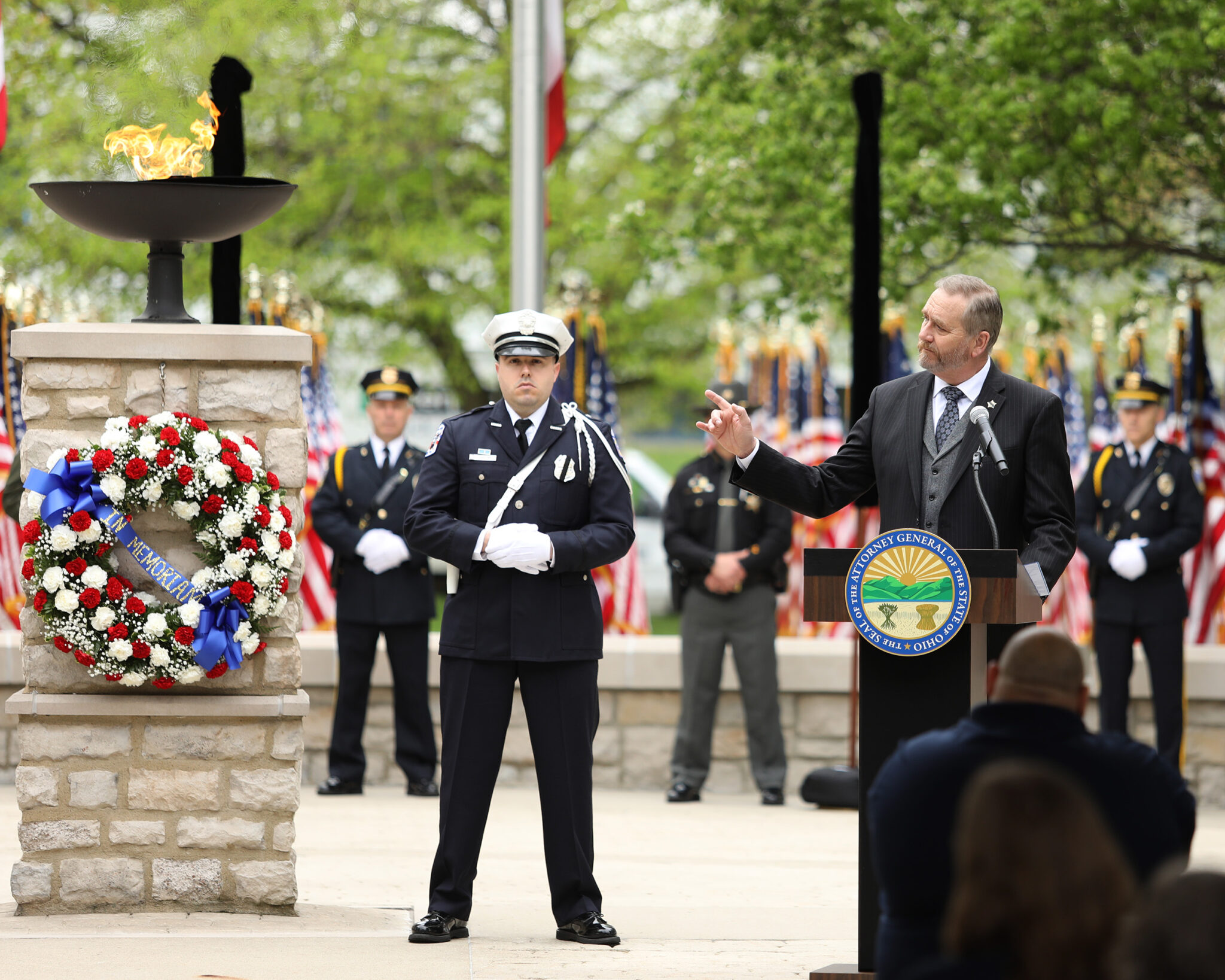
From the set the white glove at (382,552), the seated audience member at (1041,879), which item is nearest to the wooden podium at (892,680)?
the seated audience member at (1041,879)

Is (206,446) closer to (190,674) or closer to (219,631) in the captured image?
(219,631)

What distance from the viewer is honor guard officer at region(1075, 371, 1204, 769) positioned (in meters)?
8.98

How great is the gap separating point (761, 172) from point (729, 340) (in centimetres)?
126

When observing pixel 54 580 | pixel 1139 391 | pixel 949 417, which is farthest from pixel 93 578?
pixel 1139 391

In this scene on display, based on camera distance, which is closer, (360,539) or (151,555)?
(151,555)

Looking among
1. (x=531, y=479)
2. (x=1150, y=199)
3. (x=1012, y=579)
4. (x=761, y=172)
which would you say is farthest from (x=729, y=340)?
(x=1012, y=579)

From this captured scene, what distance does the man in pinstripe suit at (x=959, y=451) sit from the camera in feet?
15.3

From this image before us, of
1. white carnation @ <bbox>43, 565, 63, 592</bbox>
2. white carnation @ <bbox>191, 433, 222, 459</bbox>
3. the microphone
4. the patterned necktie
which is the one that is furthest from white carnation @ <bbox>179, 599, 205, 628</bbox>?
the microphone

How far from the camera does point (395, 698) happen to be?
9.08 metres

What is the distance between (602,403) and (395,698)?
3081 millimetres

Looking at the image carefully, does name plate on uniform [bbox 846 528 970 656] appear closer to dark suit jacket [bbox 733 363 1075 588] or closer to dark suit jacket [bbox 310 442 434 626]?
dark suit jacket [bbox 733 363 1075 588]

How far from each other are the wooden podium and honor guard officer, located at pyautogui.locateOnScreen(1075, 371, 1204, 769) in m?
4.85

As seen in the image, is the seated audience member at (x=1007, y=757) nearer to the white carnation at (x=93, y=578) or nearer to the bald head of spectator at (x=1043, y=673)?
the bald head of spectator at (x=1043, y=673)

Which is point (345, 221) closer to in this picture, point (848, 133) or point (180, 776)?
point (848, 133)
